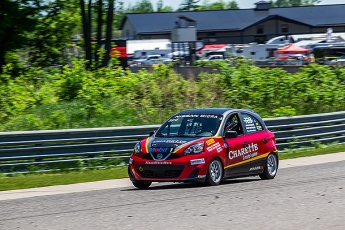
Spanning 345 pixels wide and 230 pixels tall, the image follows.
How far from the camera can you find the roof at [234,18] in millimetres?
100000

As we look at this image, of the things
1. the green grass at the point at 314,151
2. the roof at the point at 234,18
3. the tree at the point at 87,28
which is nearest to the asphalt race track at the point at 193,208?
the green grass at the point at 314,151

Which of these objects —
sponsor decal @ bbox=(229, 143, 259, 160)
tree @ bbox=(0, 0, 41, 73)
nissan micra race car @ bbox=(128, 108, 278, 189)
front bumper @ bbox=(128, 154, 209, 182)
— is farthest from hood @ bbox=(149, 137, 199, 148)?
tree @ bbox=(0, 0, 41, 73)

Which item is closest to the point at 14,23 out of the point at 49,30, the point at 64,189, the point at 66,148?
the point at 49,30

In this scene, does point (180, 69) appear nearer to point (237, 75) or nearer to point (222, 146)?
point (237, 75)

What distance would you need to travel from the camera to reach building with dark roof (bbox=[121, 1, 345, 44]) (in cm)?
10000

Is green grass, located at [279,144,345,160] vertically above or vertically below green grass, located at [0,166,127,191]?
below

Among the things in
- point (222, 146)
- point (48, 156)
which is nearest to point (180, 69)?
point (48, 156)

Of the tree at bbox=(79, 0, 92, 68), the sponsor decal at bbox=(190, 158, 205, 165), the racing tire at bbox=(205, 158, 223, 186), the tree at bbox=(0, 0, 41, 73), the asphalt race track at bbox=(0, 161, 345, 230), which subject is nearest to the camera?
the asphalt race track at bbox=(0, 161, 345, 230)

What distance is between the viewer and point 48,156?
1628cm

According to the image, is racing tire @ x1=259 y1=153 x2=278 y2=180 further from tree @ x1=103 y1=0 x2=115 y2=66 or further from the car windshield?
tree @ x1=103 y1=0 x2=115 y2=66

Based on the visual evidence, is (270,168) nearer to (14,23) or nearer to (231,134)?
(231,134)

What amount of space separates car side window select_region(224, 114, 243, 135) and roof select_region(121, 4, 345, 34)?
280 feet

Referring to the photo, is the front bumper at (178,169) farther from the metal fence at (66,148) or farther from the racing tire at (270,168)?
the metal fence at (66,148)

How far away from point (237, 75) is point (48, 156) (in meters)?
11.0
